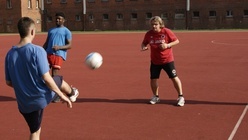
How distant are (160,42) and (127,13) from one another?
5410 cm

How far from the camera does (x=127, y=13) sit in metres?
61.4

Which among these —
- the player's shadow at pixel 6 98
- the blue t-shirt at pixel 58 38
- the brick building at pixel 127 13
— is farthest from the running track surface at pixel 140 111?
the brick building at pixel 127 13

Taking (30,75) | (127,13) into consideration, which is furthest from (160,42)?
(127,13)

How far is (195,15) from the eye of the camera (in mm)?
57812

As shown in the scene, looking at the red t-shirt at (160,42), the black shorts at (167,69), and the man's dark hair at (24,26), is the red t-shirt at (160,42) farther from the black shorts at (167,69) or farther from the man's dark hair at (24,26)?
the man's dark hair at (24,26)

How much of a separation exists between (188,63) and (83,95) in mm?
7531

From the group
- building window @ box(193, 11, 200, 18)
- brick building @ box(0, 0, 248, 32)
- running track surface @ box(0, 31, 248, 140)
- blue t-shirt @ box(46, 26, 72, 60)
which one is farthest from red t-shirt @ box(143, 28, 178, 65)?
building window @ box(193, 11, 200, 18)

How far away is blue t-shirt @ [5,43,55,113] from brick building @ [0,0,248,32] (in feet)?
179

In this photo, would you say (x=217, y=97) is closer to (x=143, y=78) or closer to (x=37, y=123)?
(x=143, y=78)

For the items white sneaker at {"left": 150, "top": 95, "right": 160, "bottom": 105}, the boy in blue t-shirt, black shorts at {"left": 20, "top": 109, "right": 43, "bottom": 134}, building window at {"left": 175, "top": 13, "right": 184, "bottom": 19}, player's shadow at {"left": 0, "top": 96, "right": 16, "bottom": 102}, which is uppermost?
building window at {"left": 175, "top": 13, "right": 184, "bottom": 19}

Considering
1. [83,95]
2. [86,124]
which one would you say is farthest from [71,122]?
[83,95]

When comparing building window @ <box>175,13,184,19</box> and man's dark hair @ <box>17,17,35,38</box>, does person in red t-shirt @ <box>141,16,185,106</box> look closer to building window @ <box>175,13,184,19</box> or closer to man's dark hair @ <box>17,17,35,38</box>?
man's dark hair @ <box>17,17,35,38</box>

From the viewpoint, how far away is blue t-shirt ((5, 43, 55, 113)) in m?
4.13

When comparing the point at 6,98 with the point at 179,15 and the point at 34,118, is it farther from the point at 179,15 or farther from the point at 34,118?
the point at 179,15
